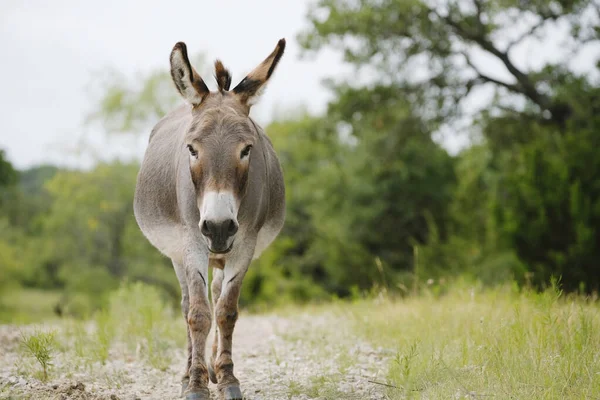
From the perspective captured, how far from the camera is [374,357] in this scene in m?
6.17

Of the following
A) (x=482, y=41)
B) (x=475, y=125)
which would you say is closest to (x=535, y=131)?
(x=475, y=125)

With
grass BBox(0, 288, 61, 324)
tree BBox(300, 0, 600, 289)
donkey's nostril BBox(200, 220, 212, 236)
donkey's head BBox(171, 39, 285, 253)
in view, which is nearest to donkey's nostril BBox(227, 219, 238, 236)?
donkey's head BBox(171, 39, 285, 253)

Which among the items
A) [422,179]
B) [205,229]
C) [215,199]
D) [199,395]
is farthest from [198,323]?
[422,179]

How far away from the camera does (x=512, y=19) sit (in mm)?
15195

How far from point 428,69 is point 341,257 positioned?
982 cm

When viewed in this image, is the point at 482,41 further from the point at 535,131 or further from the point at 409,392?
the point at 409,392

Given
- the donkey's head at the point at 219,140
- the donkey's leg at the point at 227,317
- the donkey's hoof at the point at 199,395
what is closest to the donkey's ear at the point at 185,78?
the donkey's head at the point at 219,140

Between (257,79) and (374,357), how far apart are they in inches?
124

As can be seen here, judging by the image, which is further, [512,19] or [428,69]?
[428,69]

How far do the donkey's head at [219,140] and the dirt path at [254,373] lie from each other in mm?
1617

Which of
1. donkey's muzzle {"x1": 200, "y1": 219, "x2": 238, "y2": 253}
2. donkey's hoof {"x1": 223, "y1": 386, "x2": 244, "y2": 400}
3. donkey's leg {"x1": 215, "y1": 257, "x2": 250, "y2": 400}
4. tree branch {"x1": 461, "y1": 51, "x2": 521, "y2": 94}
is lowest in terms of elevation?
donkey's hoof {"x1": 223, "y1": 386, "x2": 244, "y2": 400}

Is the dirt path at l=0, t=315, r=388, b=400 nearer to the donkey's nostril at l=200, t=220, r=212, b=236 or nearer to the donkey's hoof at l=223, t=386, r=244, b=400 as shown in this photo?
the donkey's hoof at l=223, t=386, r=244, b=400

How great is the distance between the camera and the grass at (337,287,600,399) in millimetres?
4281

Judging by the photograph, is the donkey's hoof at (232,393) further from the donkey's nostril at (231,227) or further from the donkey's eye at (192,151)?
the donkey's eye at (192,151)
